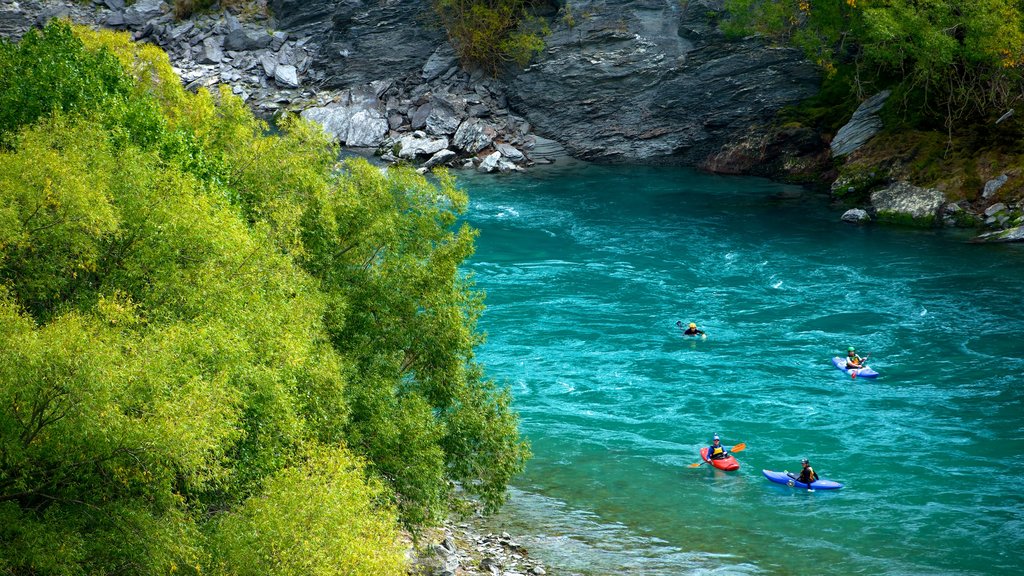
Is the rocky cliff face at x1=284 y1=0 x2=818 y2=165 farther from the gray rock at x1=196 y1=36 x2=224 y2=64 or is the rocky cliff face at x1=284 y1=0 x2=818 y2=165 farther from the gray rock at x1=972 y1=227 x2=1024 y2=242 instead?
the gray rock at x1=972 y1=227 x2=1024 y2=242

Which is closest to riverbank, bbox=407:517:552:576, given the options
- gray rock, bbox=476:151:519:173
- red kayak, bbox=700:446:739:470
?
red kayak, bbox=700:446:739:470

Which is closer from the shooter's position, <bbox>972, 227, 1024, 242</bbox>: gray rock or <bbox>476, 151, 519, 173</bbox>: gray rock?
<bbox>972, 227, 1024, 242</bbox>: gray rock

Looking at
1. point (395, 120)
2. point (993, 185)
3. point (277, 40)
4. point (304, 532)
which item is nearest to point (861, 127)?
point (993, 185)

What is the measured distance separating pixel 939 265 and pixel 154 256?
44.9 meters

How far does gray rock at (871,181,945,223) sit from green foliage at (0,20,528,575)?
4092 cm

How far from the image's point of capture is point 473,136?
81438mm

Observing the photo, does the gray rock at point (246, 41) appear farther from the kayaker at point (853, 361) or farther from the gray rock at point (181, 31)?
the kayaker at point (853, 361)

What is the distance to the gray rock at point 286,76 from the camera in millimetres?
92438

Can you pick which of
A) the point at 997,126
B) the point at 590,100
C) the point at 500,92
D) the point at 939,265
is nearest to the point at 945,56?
the point at 997,126

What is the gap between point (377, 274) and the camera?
26656 mm

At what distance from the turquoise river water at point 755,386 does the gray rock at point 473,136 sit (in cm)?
→ 1476

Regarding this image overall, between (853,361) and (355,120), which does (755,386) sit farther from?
(355,120)

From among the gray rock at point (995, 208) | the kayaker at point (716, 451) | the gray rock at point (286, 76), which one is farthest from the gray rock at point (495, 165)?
the kayaker at point (716, 451)

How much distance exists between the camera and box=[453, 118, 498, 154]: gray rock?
80.7m
